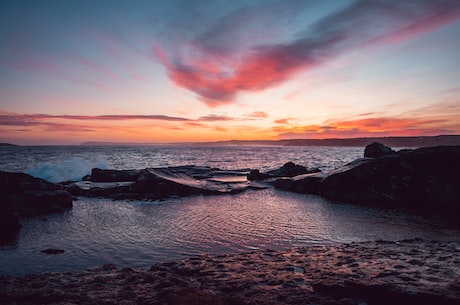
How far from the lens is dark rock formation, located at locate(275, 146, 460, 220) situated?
11.9m

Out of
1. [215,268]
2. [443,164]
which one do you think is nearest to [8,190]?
[215,268]

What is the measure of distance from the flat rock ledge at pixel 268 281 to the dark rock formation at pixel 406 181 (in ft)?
24.5

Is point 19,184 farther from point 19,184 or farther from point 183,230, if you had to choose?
point 183,230

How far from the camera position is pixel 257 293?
4.05 meters

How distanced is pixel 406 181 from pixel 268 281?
37.5ft

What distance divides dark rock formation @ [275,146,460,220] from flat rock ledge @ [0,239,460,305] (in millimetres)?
7474

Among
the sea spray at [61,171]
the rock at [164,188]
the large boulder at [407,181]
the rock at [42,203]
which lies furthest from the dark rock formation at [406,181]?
the sea spray at [61,171]

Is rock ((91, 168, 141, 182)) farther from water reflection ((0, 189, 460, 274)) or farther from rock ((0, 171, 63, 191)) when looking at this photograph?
water reflection ((0, 189, 460, 274))

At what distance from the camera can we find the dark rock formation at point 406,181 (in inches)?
469

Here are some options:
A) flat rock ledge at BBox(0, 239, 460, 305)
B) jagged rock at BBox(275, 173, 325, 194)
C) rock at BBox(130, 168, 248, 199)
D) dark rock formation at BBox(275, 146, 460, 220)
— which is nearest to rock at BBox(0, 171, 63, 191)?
rock at BBox(130, 168, 248, 199)

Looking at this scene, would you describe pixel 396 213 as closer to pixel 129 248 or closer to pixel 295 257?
pixel 295 257

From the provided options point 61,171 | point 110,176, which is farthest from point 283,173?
point 61,171

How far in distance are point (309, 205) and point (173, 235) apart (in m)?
6.81

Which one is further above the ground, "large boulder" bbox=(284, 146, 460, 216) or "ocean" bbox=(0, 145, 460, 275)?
"large boulder" bbox=(284, 146, 460, 216)
